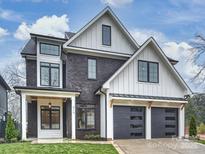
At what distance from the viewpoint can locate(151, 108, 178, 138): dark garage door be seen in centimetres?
2092

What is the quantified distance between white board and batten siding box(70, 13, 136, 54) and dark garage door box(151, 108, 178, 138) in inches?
208

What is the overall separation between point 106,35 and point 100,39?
65 cm

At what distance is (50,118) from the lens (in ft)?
Result: 68.9

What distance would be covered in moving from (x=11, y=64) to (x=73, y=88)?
89.2ft

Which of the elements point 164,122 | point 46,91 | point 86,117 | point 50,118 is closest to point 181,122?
point 164,122

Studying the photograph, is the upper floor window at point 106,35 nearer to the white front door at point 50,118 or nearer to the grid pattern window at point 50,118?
the white front door at point 50,118

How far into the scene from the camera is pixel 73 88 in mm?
20219

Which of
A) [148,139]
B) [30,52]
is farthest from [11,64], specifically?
[148,139]

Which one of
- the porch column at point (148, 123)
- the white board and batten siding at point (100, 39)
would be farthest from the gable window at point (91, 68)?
the porch column at point (148, 123)

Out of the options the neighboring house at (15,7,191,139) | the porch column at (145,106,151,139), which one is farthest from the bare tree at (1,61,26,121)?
the porch column at (145,106,151,139)

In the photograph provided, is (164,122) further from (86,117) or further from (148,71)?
(86,117)

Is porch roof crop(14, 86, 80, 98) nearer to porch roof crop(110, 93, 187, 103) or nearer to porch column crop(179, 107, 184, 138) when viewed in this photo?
porch roof crop(110, 93, 187, 103)

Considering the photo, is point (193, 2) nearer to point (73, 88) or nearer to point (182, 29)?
point (182, 29)

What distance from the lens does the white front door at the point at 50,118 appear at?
2067 centimetres
